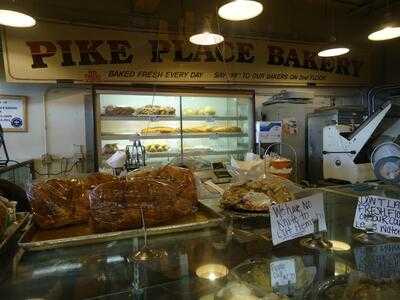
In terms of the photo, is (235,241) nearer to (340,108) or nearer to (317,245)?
(317,245)

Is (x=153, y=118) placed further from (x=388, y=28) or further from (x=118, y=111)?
(x=388, y=28)

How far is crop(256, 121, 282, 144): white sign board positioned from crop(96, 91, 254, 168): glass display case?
0.24m

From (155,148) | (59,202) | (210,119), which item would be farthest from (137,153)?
(59,202)

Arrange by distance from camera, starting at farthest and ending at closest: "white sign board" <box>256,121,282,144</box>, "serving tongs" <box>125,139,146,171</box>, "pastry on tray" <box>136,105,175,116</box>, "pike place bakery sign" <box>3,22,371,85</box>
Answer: "white sign board" <box>256,121,282,144</box> → "pastry on tray" <box>136,105,175,116</box> → "serving tongs" <box>125,139,146,171</box> → "pike place bakery sign" <box>3,22,371,85</box>

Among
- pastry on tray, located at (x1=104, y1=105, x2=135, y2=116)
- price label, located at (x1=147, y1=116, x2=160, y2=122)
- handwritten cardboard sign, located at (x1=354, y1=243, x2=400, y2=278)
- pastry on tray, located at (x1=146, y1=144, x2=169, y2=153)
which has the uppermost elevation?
pastry on tray, located at (x1=104, y1=105, x2=135, y2=116)

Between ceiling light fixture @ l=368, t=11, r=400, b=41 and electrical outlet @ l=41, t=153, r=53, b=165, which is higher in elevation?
ceiling light fixture @ l=368, t=11, r=400, b=41

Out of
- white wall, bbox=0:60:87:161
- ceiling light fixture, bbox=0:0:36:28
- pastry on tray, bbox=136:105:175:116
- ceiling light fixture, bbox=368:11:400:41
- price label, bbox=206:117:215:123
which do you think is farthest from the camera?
price label, bbox=206:117:215:123

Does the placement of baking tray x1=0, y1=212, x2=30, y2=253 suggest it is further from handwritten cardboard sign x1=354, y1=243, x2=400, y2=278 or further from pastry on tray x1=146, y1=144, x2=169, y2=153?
pastry on tray x1=146, y1=144, x2=169, y2=153

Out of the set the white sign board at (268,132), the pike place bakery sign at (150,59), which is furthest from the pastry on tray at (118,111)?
the white sign board at (268,132)

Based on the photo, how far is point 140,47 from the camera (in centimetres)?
430

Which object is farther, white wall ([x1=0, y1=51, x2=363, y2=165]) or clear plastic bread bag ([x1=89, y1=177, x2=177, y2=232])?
white wall ([x1=0, y1=51, x2=363, y2=165])

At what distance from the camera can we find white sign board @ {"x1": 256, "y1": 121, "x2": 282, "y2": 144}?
14.4ft

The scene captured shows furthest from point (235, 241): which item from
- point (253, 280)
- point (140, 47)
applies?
point (140, 47)

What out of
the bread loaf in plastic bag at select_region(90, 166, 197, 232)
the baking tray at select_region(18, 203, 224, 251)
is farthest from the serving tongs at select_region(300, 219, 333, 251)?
the bread loaf in plastic bag at select_region(90, 166, 197, 232)
